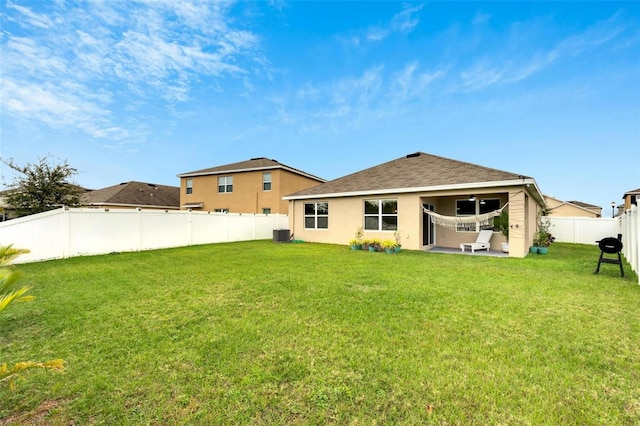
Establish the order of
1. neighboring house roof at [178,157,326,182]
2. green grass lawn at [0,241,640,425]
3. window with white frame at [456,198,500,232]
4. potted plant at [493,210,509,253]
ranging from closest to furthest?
1. green grass lawn at [0,241,640,425]
2. potted plant at [493,210,509,253]
3. window with white frame at [456,198,500,232]
4. neighboring house roof at [178,157,326,182]

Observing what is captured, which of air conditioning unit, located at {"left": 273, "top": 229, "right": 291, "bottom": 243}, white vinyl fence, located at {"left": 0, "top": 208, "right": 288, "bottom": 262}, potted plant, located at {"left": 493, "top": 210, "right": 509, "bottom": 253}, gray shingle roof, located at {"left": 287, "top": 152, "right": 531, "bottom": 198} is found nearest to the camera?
white vinyl fence, located at {"left": 0, "top": 208, "right": 288, "bottom": 262}

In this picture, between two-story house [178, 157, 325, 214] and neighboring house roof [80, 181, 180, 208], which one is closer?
two-story house [178, 157, 325, 214]

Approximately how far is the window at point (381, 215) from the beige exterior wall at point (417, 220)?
0.19m

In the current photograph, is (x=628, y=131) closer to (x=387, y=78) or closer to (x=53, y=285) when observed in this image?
(x=387, y=78)

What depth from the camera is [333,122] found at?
18.5 metres

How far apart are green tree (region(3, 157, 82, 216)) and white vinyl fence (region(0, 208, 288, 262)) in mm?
2128

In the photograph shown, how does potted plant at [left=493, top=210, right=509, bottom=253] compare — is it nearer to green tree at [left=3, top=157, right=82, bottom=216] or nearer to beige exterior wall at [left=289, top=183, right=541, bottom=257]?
beige exterior wall at [left=289, top=183, right=541, bottom=257]

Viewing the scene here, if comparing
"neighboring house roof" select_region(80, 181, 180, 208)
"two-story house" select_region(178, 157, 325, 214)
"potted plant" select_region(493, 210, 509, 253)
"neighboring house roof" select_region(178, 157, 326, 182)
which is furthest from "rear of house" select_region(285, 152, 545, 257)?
"neighboring house roof" select_region(80, 181, 180, 208)

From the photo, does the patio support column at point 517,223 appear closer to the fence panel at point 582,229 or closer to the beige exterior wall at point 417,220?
the beige exterior wall at point 417,220

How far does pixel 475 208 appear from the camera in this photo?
12.3m

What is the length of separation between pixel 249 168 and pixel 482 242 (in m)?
15.9

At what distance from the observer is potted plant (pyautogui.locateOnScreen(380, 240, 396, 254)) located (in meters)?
11.0

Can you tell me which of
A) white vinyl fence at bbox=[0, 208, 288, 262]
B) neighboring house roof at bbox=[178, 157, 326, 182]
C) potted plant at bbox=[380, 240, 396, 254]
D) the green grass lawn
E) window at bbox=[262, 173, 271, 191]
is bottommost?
the green grass lawn

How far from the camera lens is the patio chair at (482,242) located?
440 inches
